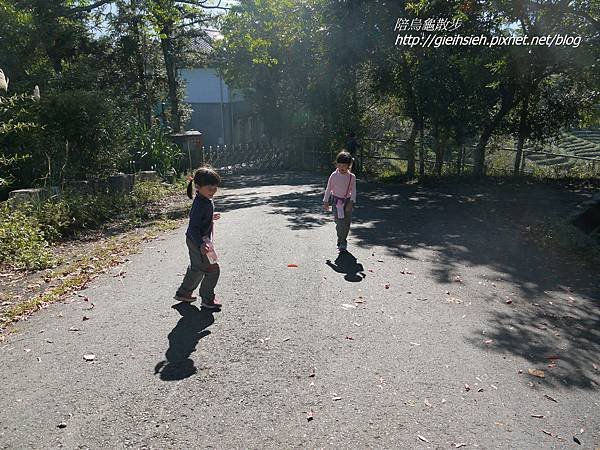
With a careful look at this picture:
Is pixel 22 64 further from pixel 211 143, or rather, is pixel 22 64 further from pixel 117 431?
pixel 211 143

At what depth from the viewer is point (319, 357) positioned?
14.8 feet

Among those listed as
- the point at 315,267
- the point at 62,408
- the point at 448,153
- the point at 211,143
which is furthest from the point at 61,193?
the point at 211,143

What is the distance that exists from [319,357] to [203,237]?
1797 millimetres

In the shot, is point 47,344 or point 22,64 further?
point 22,64

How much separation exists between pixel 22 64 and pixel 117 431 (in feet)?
57.2

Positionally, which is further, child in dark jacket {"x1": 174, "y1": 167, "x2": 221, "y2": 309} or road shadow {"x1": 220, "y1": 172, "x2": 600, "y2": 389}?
child in dark jacket {"x1": 174, "y1": 167, "x2": 221, "y2": 309}

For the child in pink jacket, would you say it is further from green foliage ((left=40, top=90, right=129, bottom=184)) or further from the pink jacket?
green foliage ((left=40, top=90, right=129, bottom=184))

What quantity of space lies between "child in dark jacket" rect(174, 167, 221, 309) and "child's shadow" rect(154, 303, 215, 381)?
0.71ft

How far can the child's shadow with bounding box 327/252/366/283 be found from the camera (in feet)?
22.7

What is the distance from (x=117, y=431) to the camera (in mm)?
3402

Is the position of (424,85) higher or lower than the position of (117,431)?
higher

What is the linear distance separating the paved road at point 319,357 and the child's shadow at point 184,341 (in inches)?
0.8

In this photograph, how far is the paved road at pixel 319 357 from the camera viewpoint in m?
3.47

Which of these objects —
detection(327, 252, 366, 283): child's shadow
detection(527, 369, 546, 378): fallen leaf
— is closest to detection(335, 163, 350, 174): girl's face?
detection(327, 252, 366, 283): child's shadow
